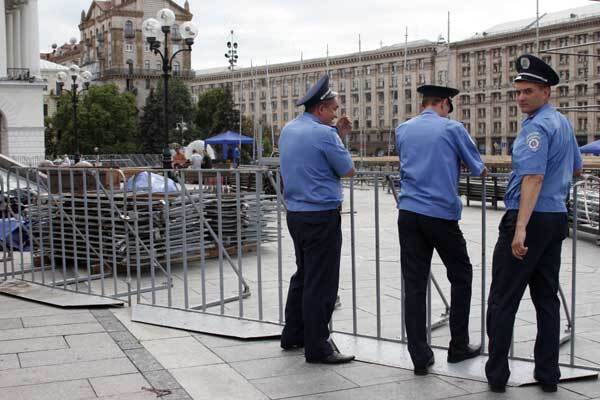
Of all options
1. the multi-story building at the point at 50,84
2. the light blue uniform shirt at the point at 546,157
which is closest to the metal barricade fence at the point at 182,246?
the light blue uniform shirt at the point at 546,157

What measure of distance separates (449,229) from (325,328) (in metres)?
1.22

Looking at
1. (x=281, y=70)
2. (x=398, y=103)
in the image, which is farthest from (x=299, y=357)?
(x=281, y=70)

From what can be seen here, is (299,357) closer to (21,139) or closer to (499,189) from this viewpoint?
(499,189)

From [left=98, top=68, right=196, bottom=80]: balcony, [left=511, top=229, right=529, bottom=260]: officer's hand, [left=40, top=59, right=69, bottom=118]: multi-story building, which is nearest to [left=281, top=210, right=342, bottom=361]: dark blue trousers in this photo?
[left=511, top=229, right=529, bottom=260]: officer's hand

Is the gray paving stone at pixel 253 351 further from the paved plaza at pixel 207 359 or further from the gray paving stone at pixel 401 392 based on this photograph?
the gray paving stone at pixel 401 392

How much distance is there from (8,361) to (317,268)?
2502 mm

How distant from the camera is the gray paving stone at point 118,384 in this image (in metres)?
5.26

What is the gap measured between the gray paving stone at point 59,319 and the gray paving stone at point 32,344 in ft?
1.89

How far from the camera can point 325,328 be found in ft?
18.9

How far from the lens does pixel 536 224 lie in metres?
4.77

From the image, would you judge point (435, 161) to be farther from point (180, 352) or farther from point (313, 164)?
point (180, 352)

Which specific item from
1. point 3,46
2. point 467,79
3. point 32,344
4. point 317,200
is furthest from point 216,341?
point 467,79

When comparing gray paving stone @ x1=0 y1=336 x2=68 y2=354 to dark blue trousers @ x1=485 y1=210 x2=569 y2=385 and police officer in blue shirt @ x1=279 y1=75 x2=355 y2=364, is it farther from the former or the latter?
dark blue trousers @ x1=485 y1=210 x2=569 y2=385

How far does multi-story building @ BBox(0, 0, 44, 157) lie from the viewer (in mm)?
57031
